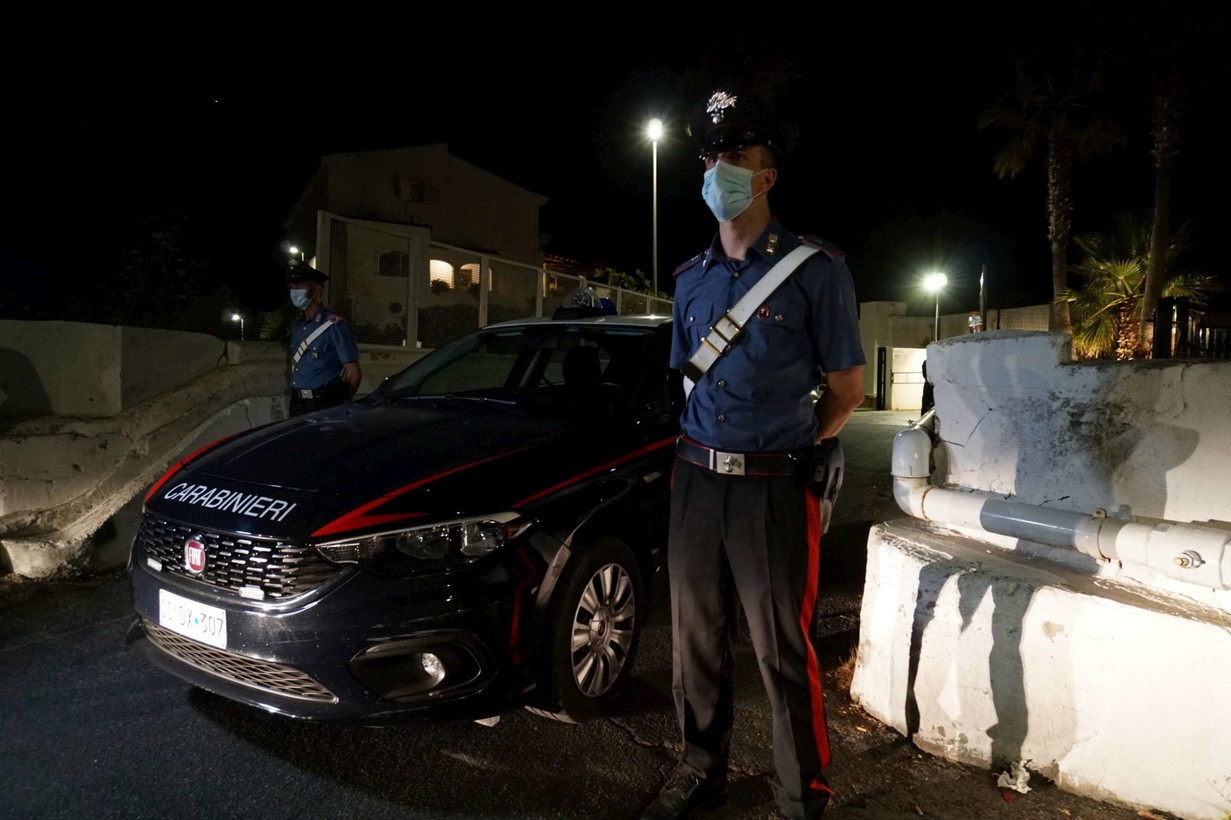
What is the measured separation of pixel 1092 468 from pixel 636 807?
75.5 inches

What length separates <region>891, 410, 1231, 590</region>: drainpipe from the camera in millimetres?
2328

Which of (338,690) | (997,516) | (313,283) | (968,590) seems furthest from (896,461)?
(313,283)

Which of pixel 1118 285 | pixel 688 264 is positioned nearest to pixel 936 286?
pixel 1118 285

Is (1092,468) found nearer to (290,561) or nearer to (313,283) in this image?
(290,561)

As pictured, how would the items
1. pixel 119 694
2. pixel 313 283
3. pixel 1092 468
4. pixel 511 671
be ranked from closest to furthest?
pixel 511 671 < pixel 1092 468 < pixel 119 694 < pixel 313 283

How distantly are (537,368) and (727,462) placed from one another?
2172 millimetres

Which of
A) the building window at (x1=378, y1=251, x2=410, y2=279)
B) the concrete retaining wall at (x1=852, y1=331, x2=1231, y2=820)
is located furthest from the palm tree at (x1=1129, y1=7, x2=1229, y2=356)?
the concrete retaining wall at (x1=852, y1=331, x2=1231, y2=820)

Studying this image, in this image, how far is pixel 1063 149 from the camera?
17125 millimetres

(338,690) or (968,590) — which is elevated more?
(968,590)

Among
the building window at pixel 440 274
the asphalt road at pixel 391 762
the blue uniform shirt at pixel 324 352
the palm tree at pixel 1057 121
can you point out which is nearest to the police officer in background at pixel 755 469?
the asphalt road at pixel 391 762

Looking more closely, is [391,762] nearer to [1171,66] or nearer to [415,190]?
[1171,66]

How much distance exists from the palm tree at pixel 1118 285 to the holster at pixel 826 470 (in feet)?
38.0

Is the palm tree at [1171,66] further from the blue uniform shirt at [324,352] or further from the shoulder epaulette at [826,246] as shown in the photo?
the shoulder epaulette at [826,246]

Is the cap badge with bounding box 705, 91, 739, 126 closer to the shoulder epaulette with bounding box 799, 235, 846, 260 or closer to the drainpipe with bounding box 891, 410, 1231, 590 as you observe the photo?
the shoulder epaulette with bounding box 799, 235, 846, 260
